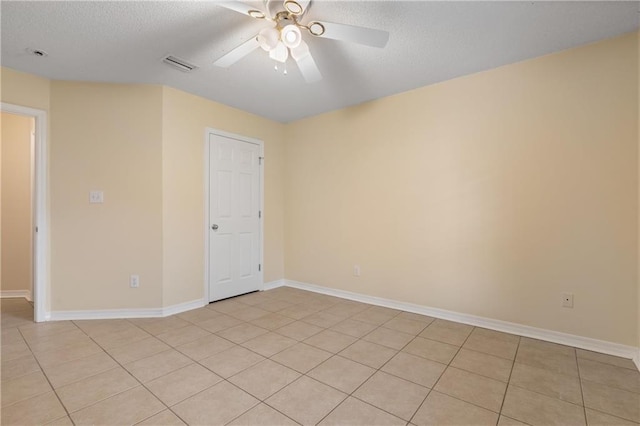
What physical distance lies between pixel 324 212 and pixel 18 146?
12.9 feet

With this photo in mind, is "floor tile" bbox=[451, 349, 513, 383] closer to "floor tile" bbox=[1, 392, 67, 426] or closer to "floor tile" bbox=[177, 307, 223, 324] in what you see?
"floor tile" bbox=[177, 307, 223, 324]

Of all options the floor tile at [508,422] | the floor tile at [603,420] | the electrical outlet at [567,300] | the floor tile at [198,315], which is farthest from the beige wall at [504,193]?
the floor tile at [198,315]

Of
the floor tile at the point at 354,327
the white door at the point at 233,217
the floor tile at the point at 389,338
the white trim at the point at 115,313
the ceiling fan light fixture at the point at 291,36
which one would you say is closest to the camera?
the ceiling fan light fixture at the point at 291,36

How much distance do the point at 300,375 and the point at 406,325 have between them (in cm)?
129

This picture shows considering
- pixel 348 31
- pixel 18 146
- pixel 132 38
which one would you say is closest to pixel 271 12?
pixel 348 31

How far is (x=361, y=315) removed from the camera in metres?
3.08

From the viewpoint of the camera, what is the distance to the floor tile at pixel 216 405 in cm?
152

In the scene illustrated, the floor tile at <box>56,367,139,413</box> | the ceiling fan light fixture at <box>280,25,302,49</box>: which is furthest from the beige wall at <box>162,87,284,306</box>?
the ceiling fan light fixture at <box>280,25,302,49</box>

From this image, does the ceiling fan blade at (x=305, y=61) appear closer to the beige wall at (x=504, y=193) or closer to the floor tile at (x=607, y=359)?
the beige wall at (x=504, y=193)

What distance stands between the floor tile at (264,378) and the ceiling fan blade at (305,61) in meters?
2.11

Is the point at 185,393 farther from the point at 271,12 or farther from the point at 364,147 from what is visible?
the point at 364,147

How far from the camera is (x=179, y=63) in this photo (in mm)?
2568

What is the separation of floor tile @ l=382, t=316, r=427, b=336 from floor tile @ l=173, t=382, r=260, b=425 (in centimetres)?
153

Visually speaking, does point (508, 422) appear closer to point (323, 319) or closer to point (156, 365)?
point (323, 319)
